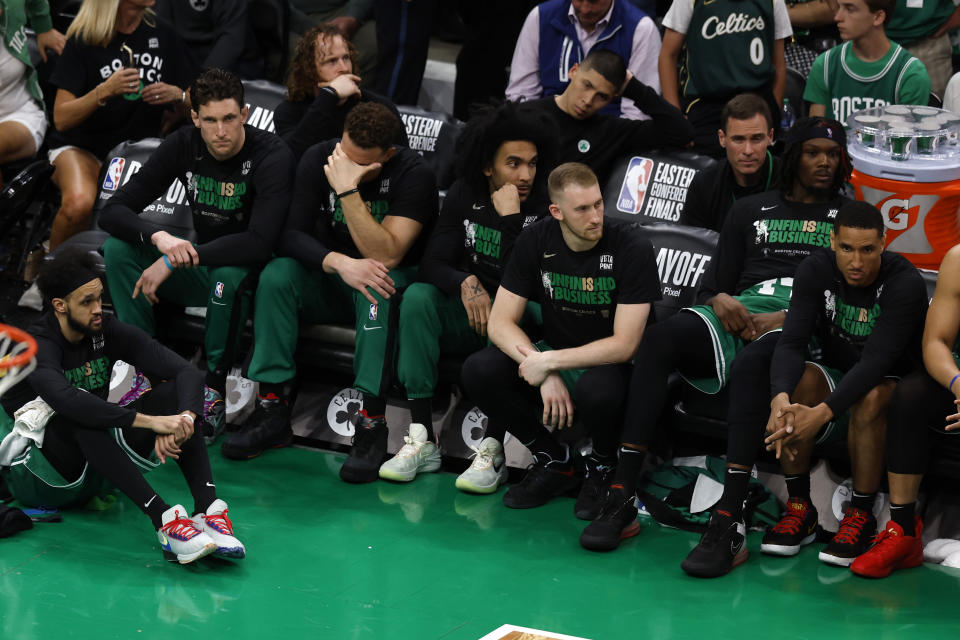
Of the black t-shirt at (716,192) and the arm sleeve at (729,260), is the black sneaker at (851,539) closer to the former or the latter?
the arm sleeve at (729,260)

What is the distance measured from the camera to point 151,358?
526 cm

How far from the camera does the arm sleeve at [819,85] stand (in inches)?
267

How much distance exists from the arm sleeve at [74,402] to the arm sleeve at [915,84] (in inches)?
161

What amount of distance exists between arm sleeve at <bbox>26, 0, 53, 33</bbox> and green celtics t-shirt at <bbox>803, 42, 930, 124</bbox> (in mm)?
4693

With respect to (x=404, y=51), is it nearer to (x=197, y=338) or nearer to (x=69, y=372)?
(x=197, y=338)

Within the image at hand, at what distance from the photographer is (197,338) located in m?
6.66

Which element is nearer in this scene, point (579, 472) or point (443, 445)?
point (579, 472)

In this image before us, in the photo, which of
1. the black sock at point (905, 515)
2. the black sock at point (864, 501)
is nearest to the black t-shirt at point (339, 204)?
the black sock at point (864, 501)

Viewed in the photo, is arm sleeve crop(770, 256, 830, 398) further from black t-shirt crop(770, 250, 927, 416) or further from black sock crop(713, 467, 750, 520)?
black sock crop(713, 467, 750, 520)

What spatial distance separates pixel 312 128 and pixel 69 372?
2282mm

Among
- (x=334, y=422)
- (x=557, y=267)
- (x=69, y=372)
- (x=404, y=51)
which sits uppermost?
(x=404, y=51)

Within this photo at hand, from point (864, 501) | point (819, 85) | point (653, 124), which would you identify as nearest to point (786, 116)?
point (819, 85)

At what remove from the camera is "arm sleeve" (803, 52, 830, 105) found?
679 cm

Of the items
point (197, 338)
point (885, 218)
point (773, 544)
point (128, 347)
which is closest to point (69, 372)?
point (128, 347)
